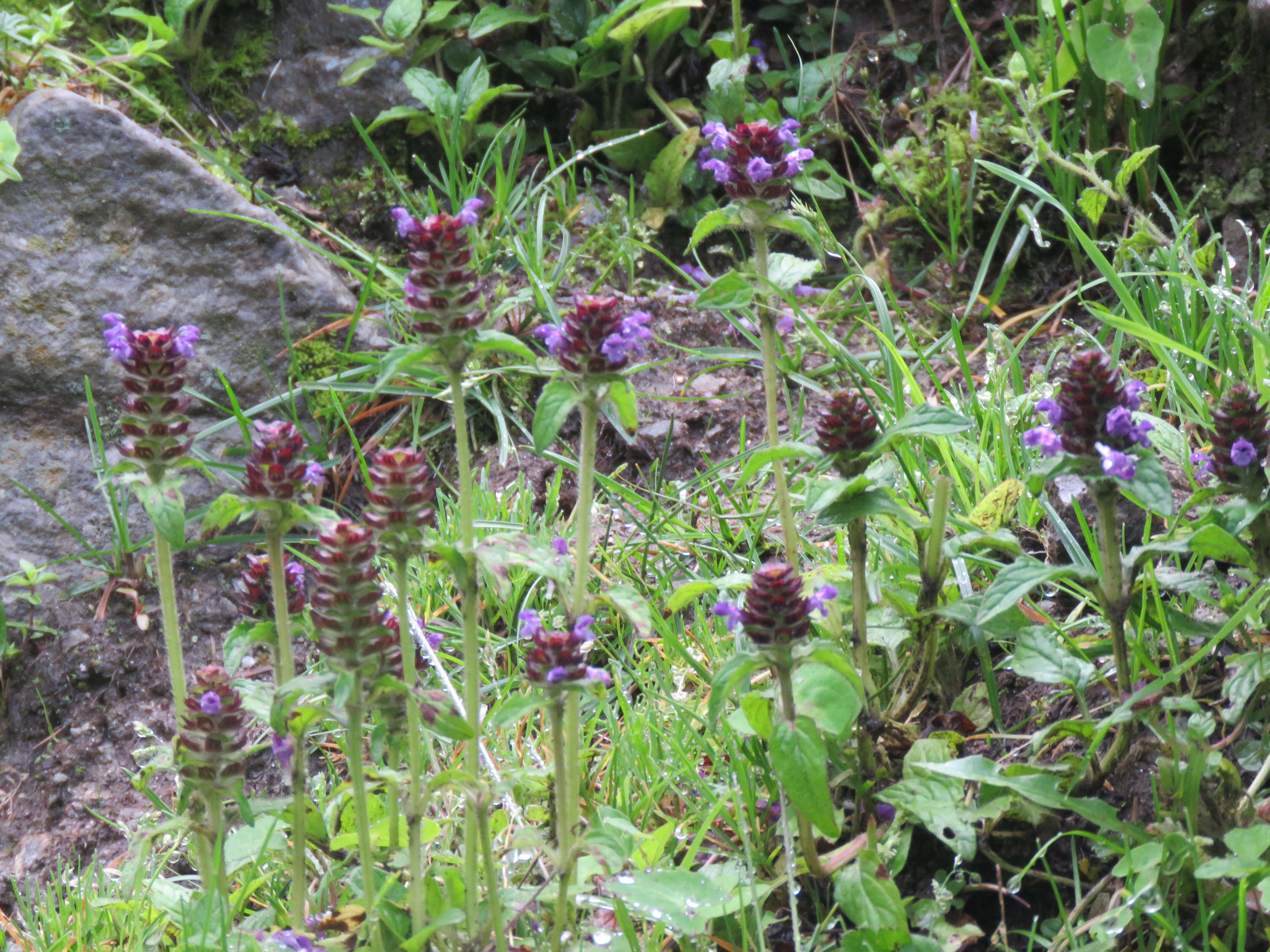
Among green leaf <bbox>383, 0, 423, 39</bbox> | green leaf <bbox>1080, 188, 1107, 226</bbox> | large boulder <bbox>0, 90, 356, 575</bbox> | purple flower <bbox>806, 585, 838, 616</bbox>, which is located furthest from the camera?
green leaf <bbox>383, 0, 423, 39</bbox>

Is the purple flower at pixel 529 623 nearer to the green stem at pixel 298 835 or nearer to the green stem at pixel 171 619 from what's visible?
the green stem at pixel 298 835

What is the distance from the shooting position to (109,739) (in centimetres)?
258

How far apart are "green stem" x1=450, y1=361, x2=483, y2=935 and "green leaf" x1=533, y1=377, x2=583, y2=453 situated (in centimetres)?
9

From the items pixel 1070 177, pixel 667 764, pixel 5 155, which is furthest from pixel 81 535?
pixel 1070 177

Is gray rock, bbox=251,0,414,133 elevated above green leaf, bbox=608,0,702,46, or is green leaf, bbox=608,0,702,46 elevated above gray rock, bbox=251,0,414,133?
green leaf, bbox=608,0,702,46

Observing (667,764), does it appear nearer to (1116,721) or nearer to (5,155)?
(1116,721)

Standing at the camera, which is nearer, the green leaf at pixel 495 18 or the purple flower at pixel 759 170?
the purple flower at pixel 759 170

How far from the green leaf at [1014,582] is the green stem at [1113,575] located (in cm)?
5

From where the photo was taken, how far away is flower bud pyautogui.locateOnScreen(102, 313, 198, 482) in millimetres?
1387

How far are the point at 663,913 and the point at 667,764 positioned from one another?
55 cm

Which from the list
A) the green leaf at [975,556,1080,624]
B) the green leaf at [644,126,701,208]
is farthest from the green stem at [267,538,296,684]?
the green leaf at [644,126,701,208]

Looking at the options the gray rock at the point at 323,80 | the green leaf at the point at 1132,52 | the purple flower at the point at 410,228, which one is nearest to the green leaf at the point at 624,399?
the purple flower at the point at 410,228

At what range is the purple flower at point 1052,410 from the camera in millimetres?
1357

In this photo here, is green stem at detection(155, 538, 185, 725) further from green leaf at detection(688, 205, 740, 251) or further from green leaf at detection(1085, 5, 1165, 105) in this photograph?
green leaf at detection(1085, 5, 1165, 105)
